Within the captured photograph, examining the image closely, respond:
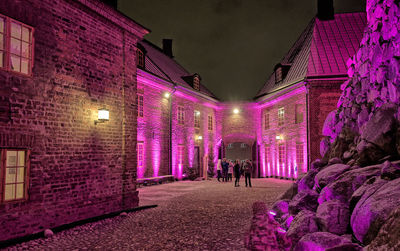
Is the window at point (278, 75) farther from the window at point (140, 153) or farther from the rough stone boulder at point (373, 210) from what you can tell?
the rough stone boulder at point (373, 210)

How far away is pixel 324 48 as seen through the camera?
794 inches

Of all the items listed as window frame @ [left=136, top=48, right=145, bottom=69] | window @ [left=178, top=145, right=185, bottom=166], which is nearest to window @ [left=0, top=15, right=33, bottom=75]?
window frame @ [left=136, top=48, right=145, bottom=69]

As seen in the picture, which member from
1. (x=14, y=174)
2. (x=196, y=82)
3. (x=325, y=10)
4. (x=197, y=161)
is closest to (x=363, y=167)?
(x=14, y=174)

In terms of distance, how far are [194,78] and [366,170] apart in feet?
A: 59.4

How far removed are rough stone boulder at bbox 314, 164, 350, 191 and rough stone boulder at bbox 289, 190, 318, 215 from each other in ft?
1.01

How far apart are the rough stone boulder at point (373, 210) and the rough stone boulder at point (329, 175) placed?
190 centimetres

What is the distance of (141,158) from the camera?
55.0ft

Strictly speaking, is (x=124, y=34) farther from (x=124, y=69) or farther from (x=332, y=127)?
(x=332, y=127)

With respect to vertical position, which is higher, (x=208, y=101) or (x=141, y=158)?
(x=208, y=101)

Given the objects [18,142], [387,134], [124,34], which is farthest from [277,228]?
[124,34]

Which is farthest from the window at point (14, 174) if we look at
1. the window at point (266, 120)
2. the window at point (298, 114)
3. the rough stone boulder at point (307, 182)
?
the window at point (266, 120)

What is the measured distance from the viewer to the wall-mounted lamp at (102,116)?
26.1 feet

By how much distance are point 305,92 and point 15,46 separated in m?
16.2

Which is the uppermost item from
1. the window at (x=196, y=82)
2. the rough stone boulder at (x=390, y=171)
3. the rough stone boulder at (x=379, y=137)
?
the window at (x=196, y=82)
